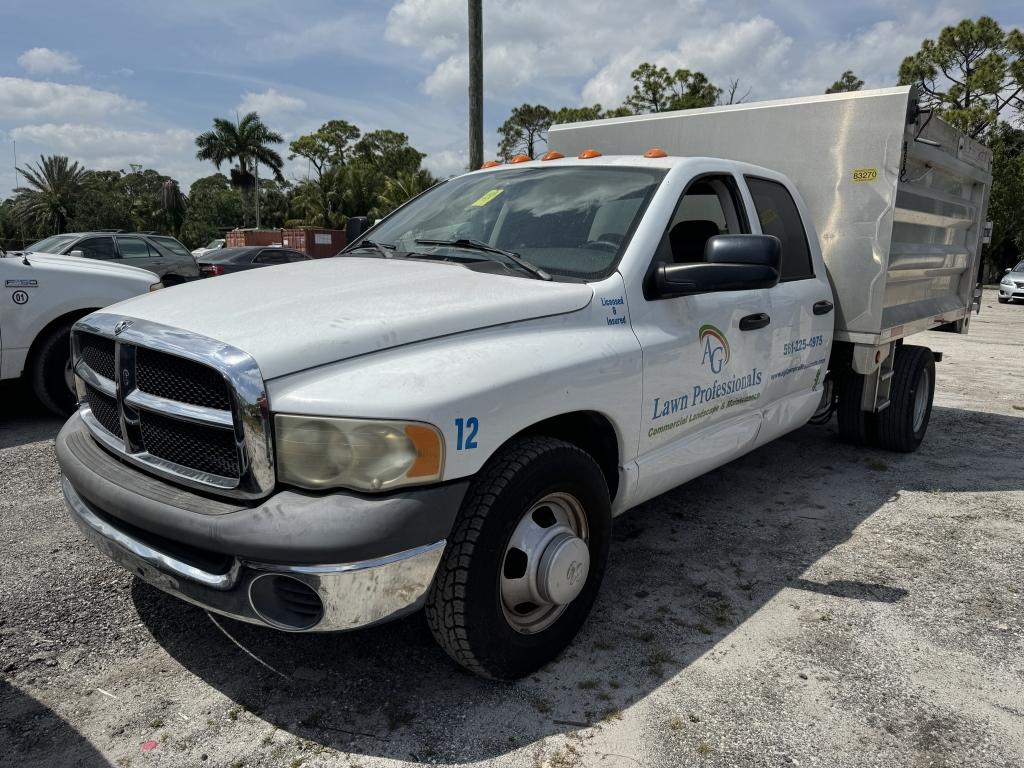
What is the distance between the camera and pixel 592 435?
2.84m

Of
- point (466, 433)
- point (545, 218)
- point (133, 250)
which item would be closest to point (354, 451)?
point (466, 433)

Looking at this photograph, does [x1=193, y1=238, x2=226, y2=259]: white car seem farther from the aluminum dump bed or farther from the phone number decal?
the phone number decal

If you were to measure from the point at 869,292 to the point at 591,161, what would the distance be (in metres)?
1.97

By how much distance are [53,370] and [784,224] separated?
204 inches

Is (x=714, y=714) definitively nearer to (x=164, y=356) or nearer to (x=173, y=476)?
(x=173, y=476)

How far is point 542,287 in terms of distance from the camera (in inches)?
108

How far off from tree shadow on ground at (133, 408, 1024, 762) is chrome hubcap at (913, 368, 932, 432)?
48.3 inches

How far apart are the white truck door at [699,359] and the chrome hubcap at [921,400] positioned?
95.0 inches

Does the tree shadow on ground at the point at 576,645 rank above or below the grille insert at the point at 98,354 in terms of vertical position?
below

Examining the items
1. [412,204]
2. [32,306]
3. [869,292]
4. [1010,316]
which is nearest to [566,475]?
[412,204]

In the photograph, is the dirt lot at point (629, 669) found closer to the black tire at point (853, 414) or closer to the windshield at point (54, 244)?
the black tire at point (853, 414)

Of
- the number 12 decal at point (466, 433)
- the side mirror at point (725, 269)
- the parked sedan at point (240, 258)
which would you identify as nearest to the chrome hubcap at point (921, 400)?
the side mirror at point (725, 269)

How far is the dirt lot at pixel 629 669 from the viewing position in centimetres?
225

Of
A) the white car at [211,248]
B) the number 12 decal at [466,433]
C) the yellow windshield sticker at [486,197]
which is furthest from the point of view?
the white car at [211,248]
